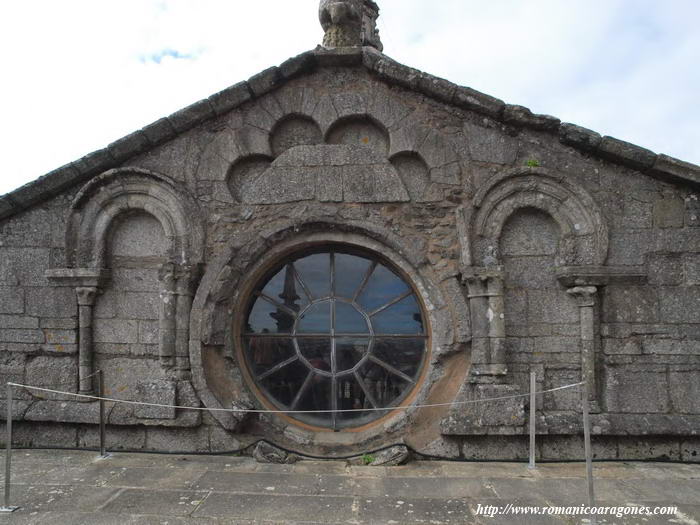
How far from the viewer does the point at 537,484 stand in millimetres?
3715

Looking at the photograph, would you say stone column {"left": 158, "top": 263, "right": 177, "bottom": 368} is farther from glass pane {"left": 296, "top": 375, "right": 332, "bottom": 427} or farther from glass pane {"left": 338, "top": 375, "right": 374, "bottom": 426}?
glass pane {"left": 338, "top": 375, "right": 374, "bottom": 426}

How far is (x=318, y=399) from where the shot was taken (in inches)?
189

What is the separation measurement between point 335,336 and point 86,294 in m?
2.54

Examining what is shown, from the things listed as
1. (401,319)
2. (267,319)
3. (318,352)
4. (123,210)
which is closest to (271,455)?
(318,352)

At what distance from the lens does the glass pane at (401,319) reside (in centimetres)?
479

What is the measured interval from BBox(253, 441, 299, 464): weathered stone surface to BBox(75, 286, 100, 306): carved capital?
223 centimetres

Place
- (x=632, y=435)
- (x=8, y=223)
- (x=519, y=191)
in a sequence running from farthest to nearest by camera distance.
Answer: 1. (x=8, y=223)
2. (x=519, y=191)
3. (x=632, y=435)

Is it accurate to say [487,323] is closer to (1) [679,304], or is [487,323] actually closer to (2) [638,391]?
(2) [638,391]

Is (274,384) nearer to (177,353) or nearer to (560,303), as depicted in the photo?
(177,353)

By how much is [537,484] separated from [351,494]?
1.49 metres

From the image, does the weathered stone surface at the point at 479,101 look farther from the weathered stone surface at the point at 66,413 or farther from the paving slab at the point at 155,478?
the weathered stone surface at the point at 66,413

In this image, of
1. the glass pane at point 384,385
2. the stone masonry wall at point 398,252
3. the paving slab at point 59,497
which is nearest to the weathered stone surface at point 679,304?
the stone masonry wall at point 398,252

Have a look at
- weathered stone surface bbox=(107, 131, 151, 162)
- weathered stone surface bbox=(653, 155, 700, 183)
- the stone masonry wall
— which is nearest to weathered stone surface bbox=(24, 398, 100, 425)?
the stone masonry wall

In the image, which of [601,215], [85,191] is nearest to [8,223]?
[85,191]
